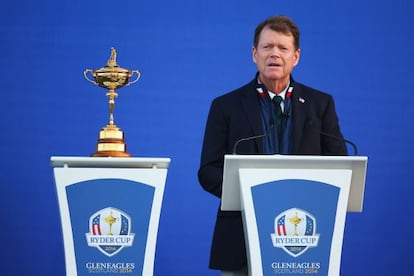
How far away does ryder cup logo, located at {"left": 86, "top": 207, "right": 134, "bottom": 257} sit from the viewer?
251cm

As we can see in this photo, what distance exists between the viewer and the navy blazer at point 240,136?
2646mm

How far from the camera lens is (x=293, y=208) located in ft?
7.93

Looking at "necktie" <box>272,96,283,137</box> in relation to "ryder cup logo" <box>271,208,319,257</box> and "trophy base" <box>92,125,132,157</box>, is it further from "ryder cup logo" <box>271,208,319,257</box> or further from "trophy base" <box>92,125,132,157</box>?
"trophy base" <box>92,125,132,157</box>

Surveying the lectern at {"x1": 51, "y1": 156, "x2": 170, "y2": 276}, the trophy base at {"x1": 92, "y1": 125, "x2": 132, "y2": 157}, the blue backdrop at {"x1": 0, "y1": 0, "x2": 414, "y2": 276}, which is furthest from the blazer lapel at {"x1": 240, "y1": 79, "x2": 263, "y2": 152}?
the blue backdrop at {"x1": 0, "y1": 0, "x2": 414, "y2": 276}

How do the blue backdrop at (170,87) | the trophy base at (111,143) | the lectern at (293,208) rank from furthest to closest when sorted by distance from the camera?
the blue backdrop at (170,87), the trophy base at (111,143), the lectern at (293,208)

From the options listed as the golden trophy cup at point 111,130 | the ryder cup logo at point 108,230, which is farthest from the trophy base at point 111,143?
the ryder cup logo at point 108,230

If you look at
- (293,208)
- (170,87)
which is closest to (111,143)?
Result: (293,208)

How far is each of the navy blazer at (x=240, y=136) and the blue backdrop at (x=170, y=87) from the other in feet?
4.28

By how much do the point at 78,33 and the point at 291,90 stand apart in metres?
1.58

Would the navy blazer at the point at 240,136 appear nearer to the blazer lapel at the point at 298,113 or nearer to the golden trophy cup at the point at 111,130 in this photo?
the blazer lapel at the point at 298,113

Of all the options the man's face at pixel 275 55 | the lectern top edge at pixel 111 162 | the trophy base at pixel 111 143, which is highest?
the man's face at pixel 275 55
